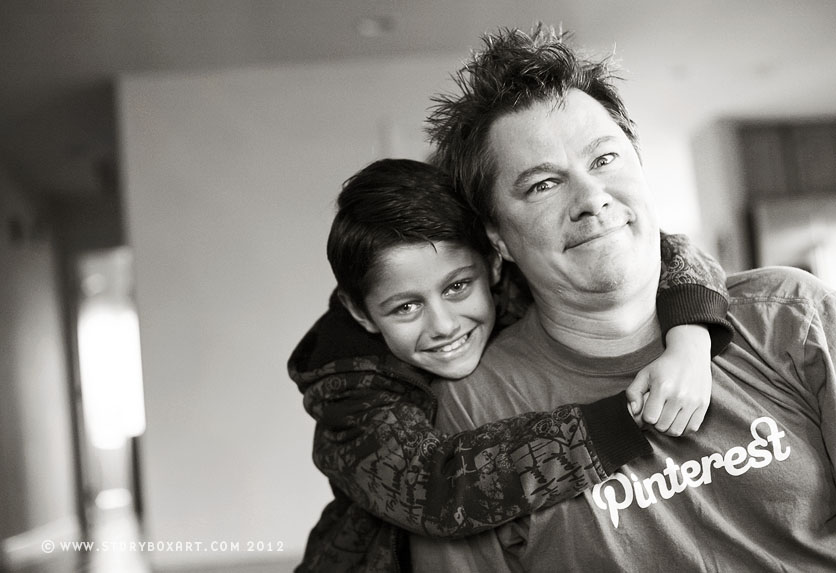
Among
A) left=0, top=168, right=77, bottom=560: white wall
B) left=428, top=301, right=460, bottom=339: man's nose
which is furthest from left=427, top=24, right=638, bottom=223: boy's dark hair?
left=0, top=168, right=77, bottom=560: white wall

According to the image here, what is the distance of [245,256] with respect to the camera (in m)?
1.49

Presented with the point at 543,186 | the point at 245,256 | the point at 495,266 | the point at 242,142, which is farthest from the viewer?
the point at 242,142

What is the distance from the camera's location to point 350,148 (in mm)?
1634

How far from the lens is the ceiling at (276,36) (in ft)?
5.49

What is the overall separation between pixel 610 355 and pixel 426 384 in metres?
0.20

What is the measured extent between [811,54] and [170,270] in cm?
255

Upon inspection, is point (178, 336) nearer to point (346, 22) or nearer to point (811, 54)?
point (346, 22)

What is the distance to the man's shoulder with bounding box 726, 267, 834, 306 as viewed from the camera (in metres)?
0.77

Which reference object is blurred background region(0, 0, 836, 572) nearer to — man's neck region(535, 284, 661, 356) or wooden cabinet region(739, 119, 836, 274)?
man's neck region(535, 284, 661, 356)

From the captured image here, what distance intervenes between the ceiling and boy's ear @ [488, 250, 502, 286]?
0.52 m

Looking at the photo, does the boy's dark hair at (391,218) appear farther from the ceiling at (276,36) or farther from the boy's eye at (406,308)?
the ceiling at (276,36)

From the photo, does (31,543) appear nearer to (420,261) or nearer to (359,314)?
(359,314)

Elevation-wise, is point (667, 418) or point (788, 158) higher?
point (788, 158)

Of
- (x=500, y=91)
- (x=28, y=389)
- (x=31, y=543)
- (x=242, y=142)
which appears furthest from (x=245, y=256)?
(x=31, y=543)
